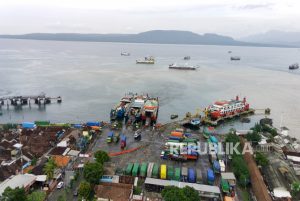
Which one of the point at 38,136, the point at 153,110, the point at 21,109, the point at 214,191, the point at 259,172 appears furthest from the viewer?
the point at 21,109

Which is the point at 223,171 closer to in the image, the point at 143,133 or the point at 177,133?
the point at 177,133

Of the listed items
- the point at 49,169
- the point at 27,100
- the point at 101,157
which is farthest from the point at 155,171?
the point at 27,100

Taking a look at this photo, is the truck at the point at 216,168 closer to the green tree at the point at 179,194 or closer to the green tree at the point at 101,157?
the green tree at the point at 179,194

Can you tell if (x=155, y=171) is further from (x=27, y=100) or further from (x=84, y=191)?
(x=27, y=100)

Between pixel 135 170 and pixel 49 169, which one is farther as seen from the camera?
pixel 135 170

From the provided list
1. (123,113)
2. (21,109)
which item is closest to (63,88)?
(21,109)

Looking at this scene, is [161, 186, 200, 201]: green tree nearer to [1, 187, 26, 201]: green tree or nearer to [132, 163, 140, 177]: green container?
[132, 163, 140, 177]: green container
